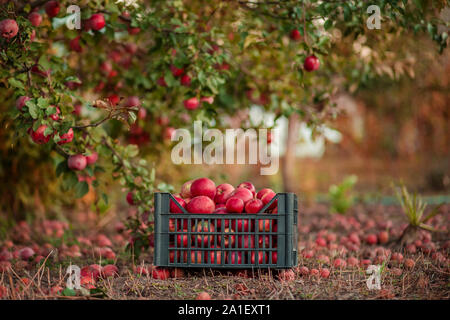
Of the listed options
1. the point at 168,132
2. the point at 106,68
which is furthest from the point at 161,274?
the point at 168,132

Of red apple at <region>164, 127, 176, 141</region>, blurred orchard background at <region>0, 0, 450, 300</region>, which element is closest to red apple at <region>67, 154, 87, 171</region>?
blurred orchard background at <region>0, 0, 450, 300</region>

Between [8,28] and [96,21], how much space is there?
59 centimetres

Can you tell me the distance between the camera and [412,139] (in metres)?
9.36

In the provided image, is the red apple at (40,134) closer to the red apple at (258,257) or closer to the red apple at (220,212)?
the red apple at (220,212)

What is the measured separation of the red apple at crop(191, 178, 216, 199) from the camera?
2334 millimetres

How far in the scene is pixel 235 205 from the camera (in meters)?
2.16

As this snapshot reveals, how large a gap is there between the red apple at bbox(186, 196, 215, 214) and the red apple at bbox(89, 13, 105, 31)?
1.29 meters

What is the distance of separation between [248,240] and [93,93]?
96.8 inches

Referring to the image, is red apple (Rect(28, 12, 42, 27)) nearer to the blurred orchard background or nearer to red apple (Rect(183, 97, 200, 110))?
the blurred orchard background

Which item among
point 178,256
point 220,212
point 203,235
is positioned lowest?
point 178,256

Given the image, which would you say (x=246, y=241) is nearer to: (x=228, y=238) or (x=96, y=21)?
(x=228, y=238)

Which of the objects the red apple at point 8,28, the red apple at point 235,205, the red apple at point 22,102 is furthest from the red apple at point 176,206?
the red apple at point 8,28

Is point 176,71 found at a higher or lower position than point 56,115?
higher

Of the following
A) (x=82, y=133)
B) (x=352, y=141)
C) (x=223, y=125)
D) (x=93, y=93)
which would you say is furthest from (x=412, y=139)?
(x=82, y=133)
